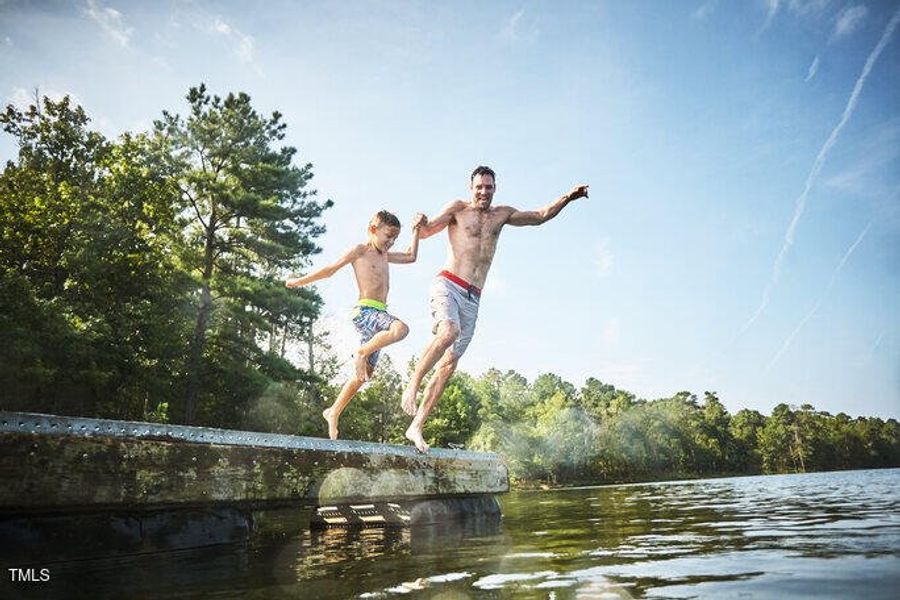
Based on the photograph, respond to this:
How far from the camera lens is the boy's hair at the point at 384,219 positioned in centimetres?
554

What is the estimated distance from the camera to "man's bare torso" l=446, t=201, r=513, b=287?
5.29 m

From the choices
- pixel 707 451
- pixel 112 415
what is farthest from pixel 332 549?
pixel 707 451

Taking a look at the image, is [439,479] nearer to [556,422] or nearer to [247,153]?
[247,153]

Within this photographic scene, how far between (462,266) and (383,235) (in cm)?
97

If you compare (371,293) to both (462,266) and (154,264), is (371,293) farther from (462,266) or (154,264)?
(154,264)

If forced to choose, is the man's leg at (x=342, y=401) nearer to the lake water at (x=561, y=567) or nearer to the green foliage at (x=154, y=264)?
the lake water at (x=561, y=567)

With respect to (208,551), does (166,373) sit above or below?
above

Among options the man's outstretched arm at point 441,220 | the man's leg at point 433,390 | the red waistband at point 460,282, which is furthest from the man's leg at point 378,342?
the man's outstretched arm at point 441,220

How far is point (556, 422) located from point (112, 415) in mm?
54088

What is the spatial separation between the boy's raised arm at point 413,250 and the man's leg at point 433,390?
3.80ft

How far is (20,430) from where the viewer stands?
248 cm

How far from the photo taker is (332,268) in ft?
17.3

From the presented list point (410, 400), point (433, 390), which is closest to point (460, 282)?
point (433, 390)

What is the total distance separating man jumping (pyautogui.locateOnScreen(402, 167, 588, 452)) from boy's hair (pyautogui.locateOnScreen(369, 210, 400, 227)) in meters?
0.42
